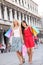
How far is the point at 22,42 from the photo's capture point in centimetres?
1105

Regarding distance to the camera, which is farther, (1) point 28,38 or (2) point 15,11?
(2) point 15,11

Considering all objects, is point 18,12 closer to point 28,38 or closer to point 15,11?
point 15,11

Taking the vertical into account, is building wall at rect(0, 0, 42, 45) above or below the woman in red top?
above

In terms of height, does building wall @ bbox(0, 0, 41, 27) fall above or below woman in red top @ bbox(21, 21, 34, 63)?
above

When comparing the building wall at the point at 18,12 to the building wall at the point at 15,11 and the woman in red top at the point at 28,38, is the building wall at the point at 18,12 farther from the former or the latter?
the woman in red top at the point at 28,38

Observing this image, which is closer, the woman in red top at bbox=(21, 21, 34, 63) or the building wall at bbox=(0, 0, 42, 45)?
the woman in red top at bbox=(21, 21, 34, 63)

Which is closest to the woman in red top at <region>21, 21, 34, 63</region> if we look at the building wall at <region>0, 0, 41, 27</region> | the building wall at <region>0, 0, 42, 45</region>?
the building wall at <region>0, 0, 42, 45</region>

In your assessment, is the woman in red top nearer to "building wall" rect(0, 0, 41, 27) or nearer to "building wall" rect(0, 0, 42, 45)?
"building wall" rect(0, 0, 42, 45)

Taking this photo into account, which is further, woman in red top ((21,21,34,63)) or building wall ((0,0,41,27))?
building wall ((0,0,41,27))

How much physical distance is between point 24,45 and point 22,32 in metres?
0.48

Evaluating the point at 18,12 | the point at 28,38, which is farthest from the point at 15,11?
the point at 28,38

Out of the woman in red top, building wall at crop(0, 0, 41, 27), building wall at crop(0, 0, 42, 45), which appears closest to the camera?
the woman in red top

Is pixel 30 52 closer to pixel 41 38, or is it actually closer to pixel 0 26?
pixel 0 26

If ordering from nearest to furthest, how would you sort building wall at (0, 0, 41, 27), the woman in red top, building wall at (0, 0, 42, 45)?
the woman in red top, building wall at (0, 0, 42, 45), building wall at (0, 0, 41, 27)
